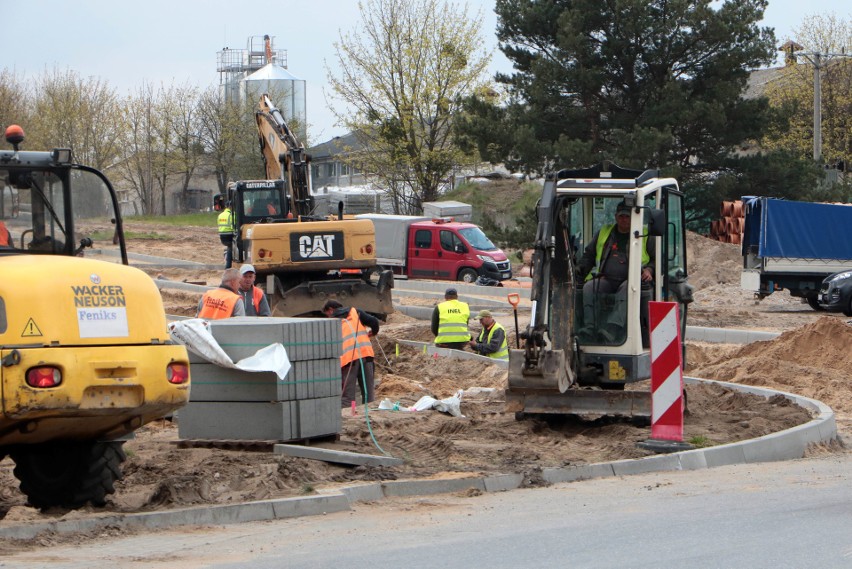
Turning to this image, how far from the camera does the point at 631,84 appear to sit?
44.3 meters

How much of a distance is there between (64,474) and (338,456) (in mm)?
2513

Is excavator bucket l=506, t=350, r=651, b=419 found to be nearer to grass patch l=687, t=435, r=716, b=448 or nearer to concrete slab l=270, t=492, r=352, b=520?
grass patch l=687, t=435, r=716, b=448

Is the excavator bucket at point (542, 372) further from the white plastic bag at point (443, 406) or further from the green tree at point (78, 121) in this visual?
the green tree at point (78, 121)

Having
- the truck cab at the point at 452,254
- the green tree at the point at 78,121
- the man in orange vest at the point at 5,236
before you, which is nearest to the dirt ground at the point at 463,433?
the man in orange vest at the point at 5,236

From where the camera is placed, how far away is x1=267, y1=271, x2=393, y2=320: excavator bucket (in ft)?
75.5

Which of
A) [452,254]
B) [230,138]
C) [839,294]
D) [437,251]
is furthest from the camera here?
[230,138]

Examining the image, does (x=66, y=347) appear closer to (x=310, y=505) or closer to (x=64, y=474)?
(x=64, y=474)

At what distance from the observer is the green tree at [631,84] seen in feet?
137

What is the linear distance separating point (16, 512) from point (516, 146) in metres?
34.2

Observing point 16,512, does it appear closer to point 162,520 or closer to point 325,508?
point 162,520

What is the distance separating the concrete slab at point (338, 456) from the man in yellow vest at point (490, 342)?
933 cm

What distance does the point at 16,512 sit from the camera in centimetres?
895

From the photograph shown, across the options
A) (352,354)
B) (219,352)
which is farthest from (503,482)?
(352,354)

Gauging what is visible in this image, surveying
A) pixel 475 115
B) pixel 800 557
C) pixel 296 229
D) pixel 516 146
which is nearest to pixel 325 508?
pixel 800 557
